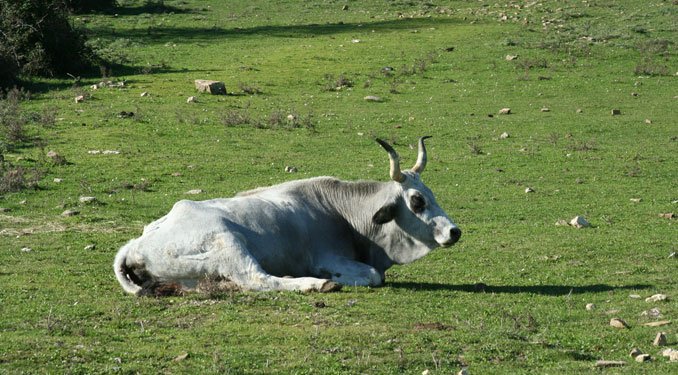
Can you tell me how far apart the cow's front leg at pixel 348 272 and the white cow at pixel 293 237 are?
12mm

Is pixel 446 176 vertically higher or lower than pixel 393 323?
lower

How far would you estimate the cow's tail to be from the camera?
474 inches

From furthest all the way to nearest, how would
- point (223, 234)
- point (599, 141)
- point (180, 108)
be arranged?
point (180, 108) < point (599, 141) < point (223, 234)

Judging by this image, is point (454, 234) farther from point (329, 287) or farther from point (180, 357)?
point (180, 357)

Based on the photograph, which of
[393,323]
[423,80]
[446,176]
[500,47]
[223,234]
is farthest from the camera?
[500,47]

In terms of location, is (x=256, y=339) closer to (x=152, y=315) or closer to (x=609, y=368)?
(x=152, y=315)

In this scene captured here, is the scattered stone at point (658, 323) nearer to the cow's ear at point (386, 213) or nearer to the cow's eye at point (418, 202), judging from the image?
the cow's eye at point (418, 202)

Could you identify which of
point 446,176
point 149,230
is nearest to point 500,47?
point 446,176

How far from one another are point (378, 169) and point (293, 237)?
10.9 meters

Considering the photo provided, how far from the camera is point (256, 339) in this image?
973cm

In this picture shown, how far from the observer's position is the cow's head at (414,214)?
13469 mm

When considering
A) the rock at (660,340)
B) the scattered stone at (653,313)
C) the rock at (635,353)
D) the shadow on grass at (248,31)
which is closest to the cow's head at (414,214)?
the scattered stone at (653,313)

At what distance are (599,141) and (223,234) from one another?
56.0ft

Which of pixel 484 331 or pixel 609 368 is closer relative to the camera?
pixel 609 368
